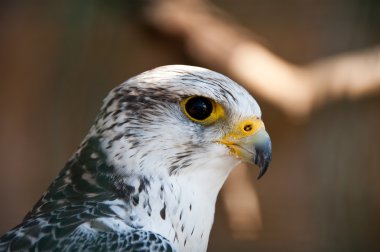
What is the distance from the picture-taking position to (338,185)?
7.34m

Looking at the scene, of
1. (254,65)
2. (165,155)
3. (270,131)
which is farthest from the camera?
(270,131)

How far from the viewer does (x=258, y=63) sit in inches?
251

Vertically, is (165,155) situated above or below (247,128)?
below

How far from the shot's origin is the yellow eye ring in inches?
132

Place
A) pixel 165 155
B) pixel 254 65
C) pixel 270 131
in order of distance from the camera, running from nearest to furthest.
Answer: pixel 165 155 → pixel 254 65 → pixel 270 131

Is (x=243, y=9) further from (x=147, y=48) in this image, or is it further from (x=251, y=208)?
(x=251, y=208)

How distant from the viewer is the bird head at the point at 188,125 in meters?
3.31

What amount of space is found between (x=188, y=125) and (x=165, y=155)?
180 mm

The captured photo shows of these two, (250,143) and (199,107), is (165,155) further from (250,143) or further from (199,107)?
(250,143)

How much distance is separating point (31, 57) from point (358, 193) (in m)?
3.52

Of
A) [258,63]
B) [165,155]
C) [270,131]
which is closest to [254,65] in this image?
[258,63]

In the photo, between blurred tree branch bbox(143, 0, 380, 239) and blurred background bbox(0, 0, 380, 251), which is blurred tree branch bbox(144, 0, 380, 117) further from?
blurred background bbox(0, 0, 380, 251)

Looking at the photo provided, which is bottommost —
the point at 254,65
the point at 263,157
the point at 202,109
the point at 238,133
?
the point at 263,157

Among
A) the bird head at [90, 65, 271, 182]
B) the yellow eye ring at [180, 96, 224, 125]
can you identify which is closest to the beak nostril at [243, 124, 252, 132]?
the bird head at [90, 65, 271, 182]
